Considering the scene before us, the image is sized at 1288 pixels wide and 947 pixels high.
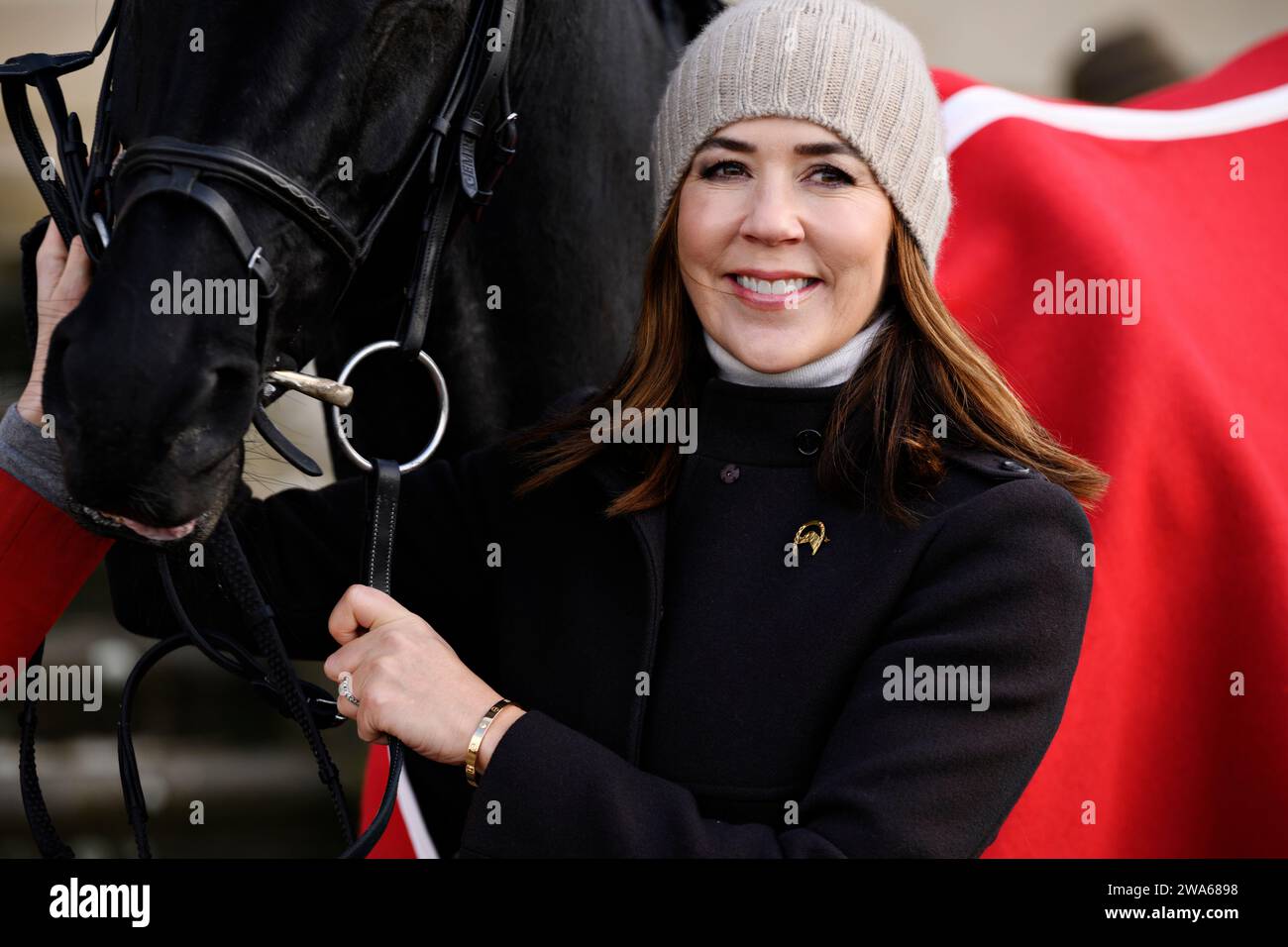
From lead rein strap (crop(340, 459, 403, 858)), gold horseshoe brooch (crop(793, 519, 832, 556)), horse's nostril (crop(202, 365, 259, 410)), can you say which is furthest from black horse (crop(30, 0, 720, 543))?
gold horseshoe brooch (crop(793, 519, 832, 556))

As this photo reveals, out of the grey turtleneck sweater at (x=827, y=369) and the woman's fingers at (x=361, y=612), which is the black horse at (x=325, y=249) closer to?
the woman's fingers at (x=361, y=612)

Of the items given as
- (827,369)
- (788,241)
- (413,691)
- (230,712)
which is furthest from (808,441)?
(230,712)

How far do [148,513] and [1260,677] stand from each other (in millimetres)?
1246

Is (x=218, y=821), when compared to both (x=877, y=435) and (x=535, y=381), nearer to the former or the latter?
(x=535, y=381)

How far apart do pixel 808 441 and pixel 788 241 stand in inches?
7.6

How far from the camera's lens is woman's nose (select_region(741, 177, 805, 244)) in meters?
1.18

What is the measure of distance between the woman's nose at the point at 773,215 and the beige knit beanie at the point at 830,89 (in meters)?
0.07

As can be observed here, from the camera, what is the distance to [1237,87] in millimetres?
2057

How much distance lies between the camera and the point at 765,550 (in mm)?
1220

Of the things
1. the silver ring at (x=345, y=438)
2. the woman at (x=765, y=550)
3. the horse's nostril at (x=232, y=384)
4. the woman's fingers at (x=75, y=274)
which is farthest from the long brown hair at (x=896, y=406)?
the woman's fingers at (x=75, y=274)

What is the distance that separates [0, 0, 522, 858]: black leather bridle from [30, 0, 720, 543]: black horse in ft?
0.06

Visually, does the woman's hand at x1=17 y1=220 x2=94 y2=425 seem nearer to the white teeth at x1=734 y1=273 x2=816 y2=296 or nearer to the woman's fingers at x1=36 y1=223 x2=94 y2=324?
the woman's fingers at x1=36 y1=223 x2=94 y2=324

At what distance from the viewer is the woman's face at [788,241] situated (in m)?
1.20

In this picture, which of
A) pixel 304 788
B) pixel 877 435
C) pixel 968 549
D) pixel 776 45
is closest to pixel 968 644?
pixel 968 549
